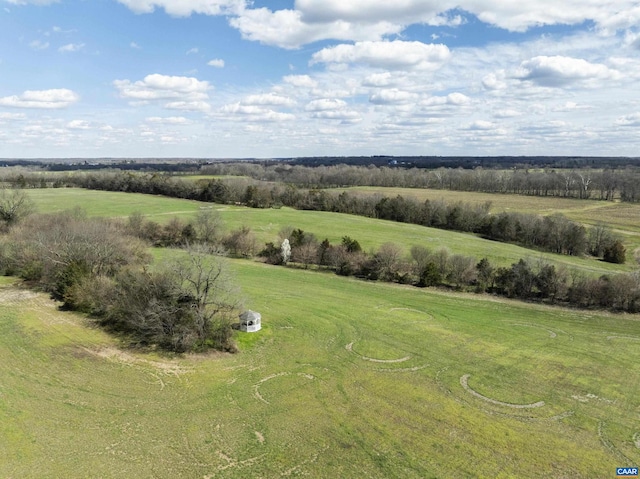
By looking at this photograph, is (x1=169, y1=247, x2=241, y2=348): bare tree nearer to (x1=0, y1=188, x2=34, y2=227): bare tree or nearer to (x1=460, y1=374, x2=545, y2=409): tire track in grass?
(x1=460, y1=374, x2=545, y2=409): tire track in grass

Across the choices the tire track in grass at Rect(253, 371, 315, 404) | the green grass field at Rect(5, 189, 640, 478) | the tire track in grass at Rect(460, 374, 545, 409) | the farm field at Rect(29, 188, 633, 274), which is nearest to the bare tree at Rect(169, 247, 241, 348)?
the green grass field at Rect(5, 189, 640, 478)

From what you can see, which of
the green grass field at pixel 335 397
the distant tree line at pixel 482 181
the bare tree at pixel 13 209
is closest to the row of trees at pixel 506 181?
the distant tree line at pixel 482 181

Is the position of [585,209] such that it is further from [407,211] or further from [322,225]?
[322,225]

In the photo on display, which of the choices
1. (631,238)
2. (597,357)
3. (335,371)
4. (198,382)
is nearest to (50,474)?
(198,382)

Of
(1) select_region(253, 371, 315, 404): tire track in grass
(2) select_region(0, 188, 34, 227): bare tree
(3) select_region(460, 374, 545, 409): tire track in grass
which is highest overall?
(2) select_region(0, 188, 34, 227): bare tree

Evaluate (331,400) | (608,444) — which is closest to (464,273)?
(608,444)
